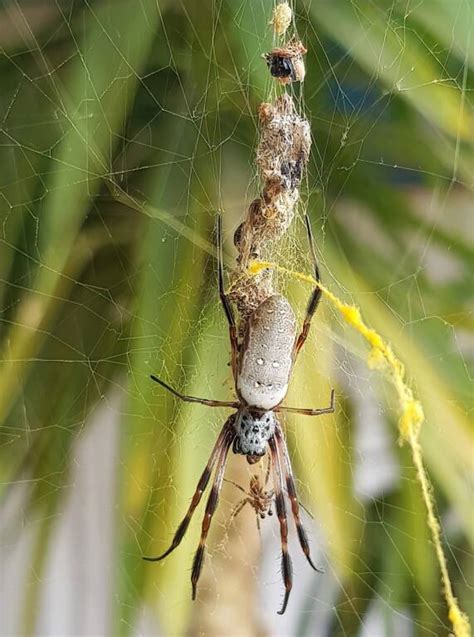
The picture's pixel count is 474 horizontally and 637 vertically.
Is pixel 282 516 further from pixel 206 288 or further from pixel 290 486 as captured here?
pixel 206 288

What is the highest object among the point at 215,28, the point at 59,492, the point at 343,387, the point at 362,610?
the point at 215,28

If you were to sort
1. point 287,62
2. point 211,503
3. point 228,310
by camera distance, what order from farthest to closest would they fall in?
point 211,503, point 228,310, point 287,62

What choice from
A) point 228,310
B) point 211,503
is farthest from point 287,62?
point 211,503

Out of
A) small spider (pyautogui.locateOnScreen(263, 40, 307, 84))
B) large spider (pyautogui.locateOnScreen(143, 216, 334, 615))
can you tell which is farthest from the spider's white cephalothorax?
small spider (pyautogui.locateOnScreen(263, 40, 307, 84))

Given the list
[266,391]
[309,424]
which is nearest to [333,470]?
[309,424]

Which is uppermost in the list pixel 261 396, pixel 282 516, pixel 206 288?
pixel 206 288

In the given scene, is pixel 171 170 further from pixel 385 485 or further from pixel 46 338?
pixel 385 485

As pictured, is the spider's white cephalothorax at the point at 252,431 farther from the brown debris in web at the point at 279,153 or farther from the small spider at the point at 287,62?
the small spider at the point at 287,62

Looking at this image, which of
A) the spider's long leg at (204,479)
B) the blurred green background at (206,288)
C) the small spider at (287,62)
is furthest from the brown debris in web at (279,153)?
the spider's long leg at (204,479)
